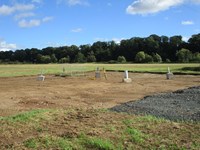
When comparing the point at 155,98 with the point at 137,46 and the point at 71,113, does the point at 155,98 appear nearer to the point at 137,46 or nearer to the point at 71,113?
the point at 71,113

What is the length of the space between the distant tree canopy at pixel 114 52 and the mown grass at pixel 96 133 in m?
103

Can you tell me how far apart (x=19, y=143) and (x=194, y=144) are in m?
3.74

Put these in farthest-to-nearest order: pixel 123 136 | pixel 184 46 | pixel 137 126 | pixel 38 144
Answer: pixel 184 46, pixel 137 126, pixel 123 136, pixel 38 144

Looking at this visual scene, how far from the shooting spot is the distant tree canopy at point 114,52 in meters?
120

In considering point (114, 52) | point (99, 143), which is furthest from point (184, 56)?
point (99, 143)

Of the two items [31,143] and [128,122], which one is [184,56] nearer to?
[128,122]

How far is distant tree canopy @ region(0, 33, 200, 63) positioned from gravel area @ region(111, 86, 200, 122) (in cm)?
9784

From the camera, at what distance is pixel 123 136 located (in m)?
8.52

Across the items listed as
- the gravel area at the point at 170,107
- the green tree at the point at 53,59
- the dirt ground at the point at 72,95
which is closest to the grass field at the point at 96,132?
the gravel area at the point at 170,107

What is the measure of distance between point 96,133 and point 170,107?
508 cm

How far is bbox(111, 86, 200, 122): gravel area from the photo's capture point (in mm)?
11328

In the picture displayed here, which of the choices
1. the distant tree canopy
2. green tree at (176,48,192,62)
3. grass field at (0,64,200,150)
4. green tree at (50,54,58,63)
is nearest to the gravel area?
grass field at (0,64,200,150)

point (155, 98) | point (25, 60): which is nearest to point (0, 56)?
point (25, 60)

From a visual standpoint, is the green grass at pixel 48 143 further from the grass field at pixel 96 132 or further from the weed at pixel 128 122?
the weed at pixel 128 122
